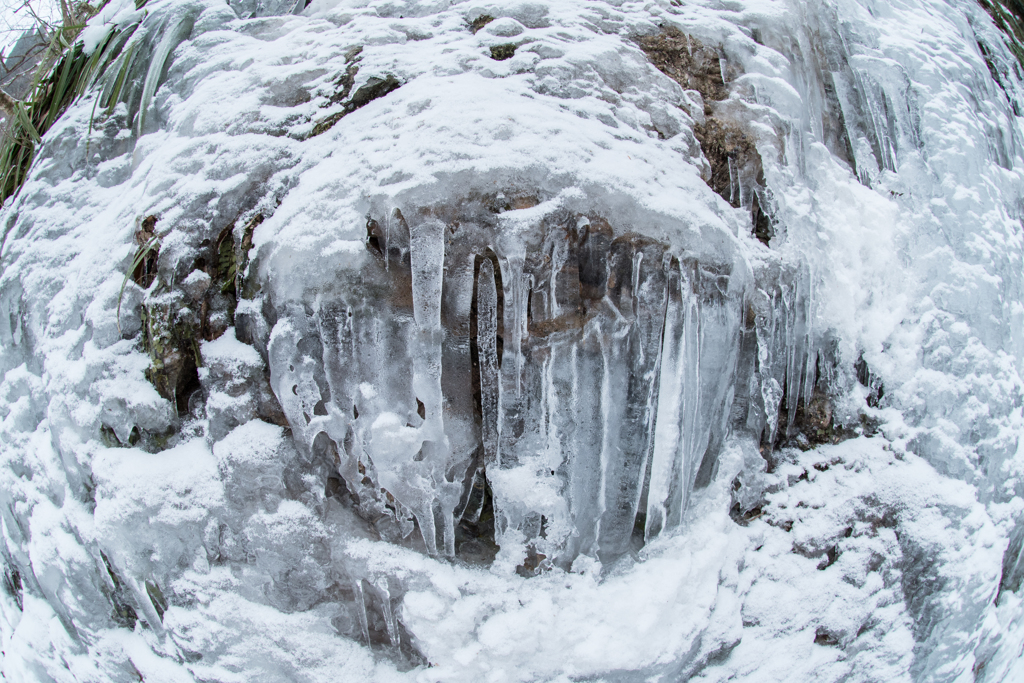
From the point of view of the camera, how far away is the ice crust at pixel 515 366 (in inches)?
55.8

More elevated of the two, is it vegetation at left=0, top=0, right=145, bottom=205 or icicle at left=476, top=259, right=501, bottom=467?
vegetation at left=0, top=0, right=145, bottom=205

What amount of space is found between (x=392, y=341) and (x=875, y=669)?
148 cm

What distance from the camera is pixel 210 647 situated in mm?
1503

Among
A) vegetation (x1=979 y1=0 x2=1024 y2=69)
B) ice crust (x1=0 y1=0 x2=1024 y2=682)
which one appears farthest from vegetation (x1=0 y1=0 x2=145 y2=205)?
vegetation (x1=979 y1=0 x2=1024 y2=69)

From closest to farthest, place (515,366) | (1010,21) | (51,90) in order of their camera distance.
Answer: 1. (515,366)
2. (51,90)
3. (1010,21)

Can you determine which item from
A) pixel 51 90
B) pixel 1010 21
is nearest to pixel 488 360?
pixel 51 90

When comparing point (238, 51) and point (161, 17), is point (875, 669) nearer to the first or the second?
point (238, 51)

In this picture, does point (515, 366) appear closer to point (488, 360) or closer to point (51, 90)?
point (488, 360)

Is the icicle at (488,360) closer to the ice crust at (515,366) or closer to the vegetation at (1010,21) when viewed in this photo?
the ice crust at (515,366)

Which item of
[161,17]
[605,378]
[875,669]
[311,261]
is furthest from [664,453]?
[161,17]

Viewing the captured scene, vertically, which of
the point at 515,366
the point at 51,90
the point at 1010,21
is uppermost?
A: the point at 1010,21

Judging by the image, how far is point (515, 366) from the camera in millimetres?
1425

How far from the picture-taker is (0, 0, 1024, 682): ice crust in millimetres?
1417

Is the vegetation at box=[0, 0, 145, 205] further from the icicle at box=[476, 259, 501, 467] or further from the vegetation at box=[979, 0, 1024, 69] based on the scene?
the vegetation at box=[979, 0, 1024, 69]
